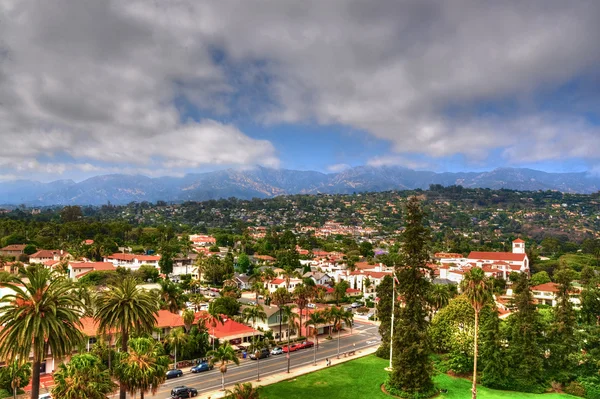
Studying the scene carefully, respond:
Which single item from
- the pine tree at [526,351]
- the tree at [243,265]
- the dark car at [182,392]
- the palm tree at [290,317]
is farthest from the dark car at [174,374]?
the tree at [243,265]

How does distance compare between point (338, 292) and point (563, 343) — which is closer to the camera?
point (563, 343)

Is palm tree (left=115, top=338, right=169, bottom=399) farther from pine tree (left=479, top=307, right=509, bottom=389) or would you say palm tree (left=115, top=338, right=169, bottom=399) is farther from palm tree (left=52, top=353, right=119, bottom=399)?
pine tree (left=479, top=307, right=509, bottom=389)

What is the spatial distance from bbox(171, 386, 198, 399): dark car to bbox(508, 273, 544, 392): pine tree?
31565 millimetres

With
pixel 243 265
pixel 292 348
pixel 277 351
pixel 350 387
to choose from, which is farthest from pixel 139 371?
pixel 243 265

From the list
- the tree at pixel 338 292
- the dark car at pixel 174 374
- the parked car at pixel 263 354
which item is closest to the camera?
the dark car at pixel 174 374

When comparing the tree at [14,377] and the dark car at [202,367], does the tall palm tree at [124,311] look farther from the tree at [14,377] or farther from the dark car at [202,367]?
the dark car at [202,367]

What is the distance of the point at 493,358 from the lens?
41031mm

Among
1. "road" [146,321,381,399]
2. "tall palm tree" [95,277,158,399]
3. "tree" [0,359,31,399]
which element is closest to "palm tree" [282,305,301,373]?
"road" [146,321,381,399]

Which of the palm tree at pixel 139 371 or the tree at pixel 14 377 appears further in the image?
the tree at pixel 14 377

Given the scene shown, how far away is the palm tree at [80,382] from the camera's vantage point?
73.0ft

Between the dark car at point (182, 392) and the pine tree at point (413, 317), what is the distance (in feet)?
61.5

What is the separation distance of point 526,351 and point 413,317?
44.4 ft

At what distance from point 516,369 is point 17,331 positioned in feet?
143

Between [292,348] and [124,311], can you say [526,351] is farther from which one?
[124,311]
